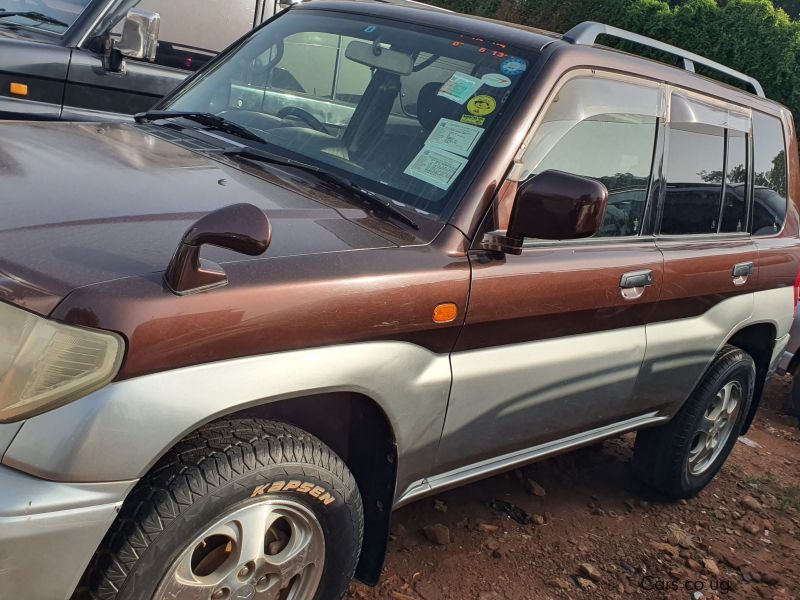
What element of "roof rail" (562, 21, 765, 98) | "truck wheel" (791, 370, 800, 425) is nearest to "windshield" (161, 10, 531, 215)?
"roof rail" (562, 21, 765, 98)

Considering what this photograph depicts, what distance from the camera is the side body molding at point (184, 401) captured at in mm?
1901

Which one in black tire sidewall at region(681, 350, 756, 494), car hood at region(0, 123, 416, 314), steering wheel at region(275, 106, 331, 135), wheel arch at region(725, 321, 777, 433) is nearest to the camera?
car hood at region(0, 123, 416, 314)

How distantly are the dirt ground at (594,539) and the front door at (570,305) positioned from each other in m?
0.57

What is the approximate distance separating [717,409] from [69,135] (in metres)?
3.15

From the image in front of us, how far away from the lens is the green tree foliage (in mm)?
12578

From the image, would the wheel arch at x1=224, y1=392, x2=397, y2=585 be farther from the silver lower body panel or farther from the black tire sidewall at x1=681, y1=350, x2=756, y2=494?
the black tire sidewall at x1=681, y1=350, x2=756, y2=494

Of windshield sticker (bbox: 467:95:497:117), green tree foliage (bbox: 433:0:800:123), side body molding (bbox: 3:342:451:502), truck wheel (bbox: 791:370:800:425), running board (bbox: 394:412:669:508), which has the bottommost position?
truck wheel (bbox: 791:370:800:425)

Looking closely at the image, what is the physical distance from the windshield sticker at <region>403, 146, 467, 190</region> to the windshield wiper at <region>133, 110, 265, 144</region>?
0.62 meters

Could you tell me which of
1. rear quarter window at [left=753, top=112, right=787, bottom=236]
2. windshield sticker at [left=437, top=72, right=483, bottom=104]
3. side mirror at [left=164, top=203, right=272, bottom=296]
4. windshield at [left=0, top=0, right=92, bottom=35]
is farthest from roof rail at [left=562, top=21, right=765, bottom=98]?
windshield at [left=0, top=0, right=92, bottom=35]

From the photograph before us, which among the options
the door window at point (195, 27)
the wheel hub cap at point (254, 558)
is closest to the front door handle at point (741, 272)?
the wheel hub cap at point (254, 558)

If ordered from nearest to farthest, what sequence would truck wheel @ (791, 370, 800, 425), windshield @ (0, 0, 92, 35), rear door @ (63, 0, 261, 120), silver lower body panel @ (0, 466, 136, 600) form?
silver lower body panel @ (0, 466, 136, 600), rear door @ (63, 0, 261, 120), windshield @ (0, 0, 92, 35), truck wheel @ (791, 370, 800, 425)

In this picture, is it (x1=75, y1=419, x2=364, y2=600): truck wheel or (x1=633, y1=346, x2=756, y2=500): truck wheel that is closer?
(x1=75, y1=419, x2=364, y2=600): truck wheel

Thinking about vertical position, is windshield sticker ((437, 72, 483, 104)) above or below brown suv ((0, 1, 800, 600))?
above

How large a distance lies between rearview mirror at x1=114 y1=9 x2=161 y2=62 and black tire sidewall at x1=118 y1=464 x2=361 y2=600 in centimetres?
384
